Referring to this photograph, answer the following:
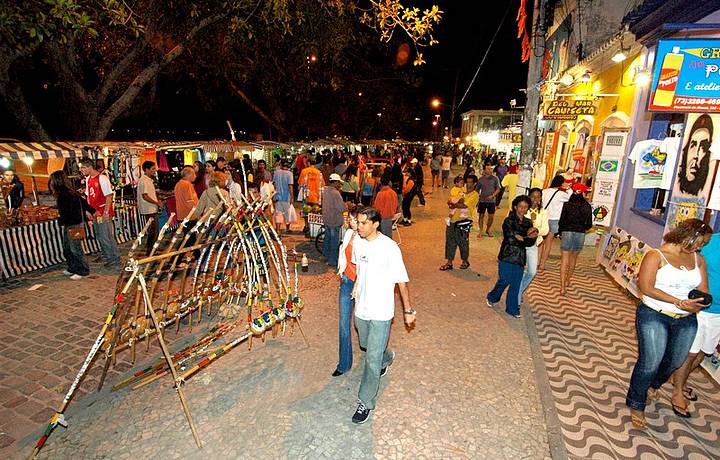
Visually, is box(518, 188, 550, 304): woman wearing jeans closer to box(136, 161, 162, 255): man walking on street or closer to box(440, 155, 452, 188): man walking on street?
box(136, 161, 162, 255): man walking on street

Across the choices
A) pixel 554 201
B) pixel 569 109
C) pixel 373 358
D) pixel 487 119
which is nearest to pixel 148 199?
pixel 373 358

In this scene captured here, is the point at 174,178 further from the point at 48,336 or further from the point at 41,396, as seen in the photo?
the point at 41,396

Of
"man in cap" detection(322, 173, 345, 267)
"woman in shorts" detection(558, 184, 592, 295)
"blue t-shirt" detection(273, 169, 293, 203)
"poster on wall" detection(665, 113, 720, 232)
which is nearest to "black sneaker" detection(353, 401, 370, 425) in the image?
"man in cap" detection(322, 173, 345, 267)

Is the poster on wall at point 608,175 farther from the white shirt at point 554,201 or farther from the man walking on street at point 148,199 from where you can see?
the man walking on street at point 148,199

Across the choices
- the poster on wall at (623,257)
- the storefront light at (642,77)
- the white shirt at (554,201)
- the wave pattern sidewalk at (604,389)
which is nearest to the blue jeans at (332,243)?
the wave pattern sidewalk at (604,389)

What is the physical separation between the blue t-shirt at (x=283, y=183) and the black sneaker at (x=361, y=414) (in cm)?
698

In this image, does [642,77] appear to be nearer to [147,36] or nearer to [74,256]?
[147,36]

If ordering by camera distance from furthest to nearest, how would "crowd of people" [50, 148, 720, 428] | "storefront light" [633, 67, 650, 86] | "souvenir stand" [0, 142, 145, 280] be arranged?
"storefront light" [633, 67, 650, 86], "souvenir stand" [0, 142, 145, 280], "crowd of people" [50, 148, 720, 428]

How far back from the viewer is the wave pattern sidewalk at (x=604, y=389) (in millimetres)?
3725

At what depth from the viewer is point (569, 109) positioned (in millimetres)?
11039

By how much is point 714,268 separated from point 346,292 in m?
3.70

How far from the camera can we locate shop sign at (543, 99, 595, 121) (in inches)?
427

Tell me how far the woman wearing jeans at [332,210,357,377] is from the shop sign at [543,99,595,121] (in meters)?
9.36

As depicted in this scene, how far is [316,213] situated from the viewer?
10078 millimetres
